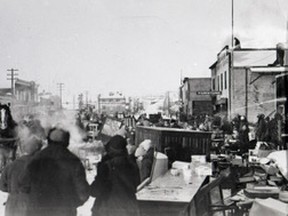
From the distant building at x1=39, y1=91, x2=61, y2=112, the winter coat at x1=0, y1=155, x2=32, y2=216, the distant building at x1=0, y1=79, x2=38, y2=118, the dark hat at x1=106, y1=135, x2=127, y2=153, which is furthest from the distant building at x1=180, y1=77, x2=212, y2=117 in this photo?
the winter coat at x1=0, y1=155, x2=32, y2=216

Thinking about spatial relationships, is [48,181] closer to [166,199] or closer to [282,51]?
[166,199]

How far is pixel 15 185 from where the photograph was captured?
2.86 metres

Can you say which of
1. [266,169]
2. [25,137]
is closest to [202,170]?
[266,169]

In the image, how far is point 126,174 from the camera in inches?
120

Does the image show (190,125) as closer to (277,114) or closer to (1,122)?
(277,114)

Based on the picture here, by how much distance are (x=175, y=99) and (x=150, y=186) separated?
78 centimetres

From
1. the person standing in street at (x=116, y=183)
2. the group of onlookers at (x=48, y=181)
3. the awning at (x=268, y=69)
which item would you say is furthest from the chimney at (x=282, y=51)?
the group of onlookers at (x=48, y=181)

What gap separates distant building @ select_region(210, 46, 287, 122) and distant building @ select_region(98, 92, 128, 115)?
0.94m

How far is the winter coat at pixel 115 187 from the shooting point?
295cm

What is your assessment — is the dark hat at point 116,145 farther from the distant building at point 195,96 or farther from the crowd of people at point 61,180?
the distant building at point 195,96

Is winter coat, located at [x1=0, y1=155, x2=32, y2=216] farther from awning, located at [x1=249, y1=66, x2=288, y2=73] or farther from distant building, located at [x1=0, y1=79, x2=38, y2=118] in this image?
awning, located at [x1=249, y1=66, x2=288, y2=73]

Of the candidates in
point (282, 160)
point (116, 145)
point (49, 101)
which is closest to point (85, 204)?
point (116, 145)

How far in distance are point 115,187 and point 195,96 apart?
1.10 metres

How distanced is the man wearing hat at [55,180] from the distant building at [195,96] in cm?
111
